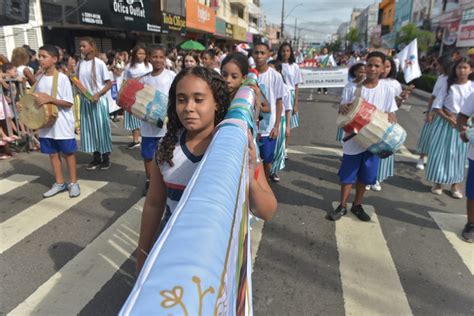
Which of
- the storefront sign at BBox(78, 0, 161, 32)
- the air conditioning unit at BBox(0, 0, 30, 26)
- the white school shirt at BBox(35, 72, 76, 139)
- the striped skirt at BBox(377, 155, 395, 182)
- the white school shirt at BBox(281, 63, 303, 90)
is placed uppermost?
the storefront sign at BBox(78, 0, 161, 32)

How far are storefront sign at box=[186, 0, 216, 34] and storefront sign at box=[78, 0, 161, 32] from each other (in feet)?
16.7

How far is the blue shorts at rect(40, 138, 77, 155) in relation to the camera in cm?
459

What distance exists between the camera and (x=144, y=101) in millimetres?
4168

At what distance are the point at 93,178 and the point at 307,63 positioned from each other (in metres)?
12.2

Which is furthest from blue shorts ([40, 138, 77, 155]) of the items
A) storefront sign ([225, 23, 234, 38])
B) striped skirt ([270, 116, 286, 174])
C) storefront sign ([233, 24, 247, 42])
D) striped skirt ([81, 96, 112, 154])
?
storefront sign ([233, 24, 247, 42])

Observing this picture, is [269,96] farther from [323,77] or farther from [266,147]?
[323,77]

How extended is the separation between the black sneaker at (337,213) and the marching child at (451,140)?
169cm

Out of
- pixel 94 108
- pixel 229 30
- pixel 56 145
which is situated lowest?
pixel 56 145

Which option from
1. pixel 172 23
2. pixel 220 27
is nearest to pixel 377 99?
pixel 172 23

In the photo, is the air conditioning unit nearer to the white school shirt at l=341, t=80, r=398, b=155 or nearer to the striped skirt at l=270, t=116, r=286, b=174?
the striped skirt at l=270, t=116, r=286, b=174

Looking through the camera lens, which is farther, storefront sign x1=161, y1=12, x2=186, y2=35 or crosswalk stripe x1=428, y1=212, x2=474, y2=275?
storefront sign x1=161, y1=12, x2=186, y2=35

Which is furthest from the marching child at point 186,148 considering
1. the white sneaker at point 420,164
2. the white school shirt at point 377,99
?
the white sneaker at point 420,164

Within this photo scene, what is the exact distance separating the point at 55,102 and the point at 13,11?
311 cm

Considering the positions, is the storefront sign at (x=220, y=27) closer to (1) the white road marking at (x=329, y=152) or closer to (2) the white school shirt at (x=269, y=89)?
(1) the white road marking at (x=329, y=152)
